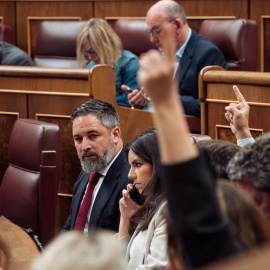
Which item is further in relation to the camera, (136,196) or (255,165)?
(136,196)

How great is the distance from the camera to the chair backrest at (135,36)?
184 centimetres

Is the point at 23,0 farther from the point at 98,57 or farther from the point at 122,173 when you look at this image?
the point at 122,173

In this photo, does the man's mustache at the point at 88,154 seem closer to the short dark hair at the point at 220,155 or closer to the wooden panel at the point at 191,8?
the short dark hair at the point at 220,155

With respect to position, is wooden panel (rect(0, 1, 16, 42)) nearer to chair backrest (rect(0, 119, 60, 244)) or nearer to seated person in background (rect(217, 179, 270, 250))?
chair backrest (rect(0, 119, 60, 244))

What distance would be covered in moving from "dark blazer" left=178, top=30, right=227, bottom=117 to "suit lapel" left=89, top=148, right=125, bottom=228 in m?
0.43

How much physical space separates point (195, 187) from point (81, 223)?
73cm

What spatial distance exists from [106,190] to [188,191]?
2.33 ft

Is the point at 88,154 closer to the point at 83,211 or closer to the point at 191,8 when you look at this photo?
the point at 83,211

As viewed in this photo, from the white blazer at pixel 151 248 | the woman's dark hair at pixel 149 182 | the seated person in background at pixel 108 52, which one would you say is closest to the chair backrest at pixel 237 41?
the seated person in background at pixel 108 52

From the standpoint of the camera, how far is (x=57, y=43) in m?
2.04

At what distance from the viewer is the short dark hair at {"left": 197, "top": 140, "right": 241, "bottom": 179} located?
22.2 inches

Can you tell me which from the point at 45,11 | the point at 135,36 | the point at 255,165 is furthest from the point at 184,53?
the point at 255,165

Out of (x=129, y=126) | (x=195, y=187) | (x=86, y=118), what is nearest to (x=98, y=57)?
(x=129, y=126)

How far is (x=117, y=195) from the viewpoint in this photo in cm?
103
